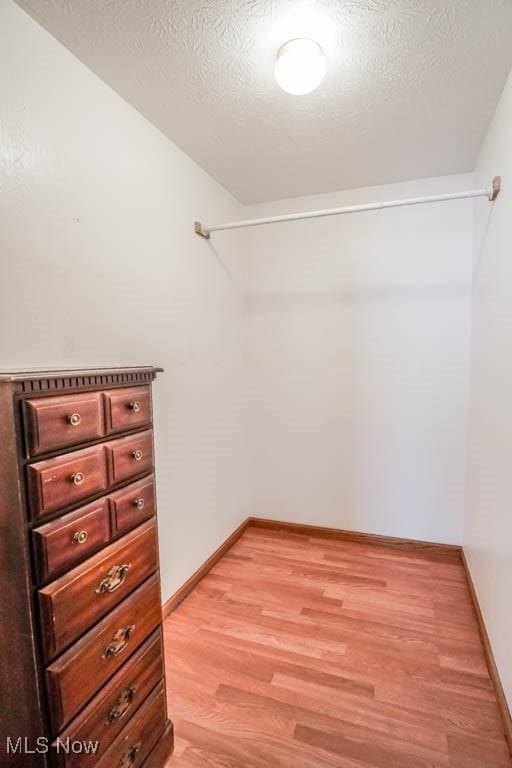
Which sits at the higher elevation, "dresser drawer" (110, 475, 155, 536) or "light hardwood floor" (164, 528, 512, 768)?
"dresser drawer" (110, 475, 155, 536)

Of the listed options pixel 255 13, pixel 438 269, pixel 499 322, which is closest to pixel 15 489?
pixel 255 13

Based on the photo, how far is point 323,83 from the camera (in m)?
1.52

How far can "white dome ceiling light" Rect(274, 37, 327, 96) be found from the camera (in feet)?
4.24

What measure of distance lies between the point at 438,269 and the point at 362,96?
117cm

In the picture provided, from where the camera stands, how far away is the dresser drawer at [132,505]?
3.48ft

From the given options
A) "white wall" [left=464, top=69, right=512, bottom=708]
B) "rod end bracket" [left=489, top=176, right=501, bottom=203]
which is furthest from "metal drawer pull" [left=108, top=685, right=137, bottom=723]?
"rod end bracket" [left=489, top=176, right=501, bottom=203]

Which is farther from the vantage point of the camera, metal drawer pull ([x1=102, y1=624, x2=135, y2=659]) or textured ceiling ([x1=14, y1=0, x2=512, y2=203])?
textured ceiling ([x1=14, y1=0, x2=512, y2=203])

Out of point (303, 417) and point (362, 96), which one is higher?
point (362, 96)

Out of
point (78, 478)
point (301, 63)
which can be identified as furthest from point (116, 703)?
point (301, 63)

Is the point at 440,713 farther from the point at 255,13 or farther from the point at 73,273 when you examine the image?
the point at 255,13

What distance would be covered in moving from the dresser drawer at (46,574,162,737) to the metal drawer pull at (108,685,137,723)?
90 mm

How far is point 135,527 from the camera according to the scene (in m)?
1.14

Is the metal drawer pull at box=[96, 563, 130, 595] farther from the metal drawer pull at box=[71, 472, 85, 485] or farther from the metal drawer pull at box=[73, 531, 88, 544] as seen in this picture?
the metal drawer pull at box=[71, 472, 85, 485]

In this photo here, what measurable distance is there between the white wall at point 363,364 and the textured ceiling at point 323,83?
1.54ft
